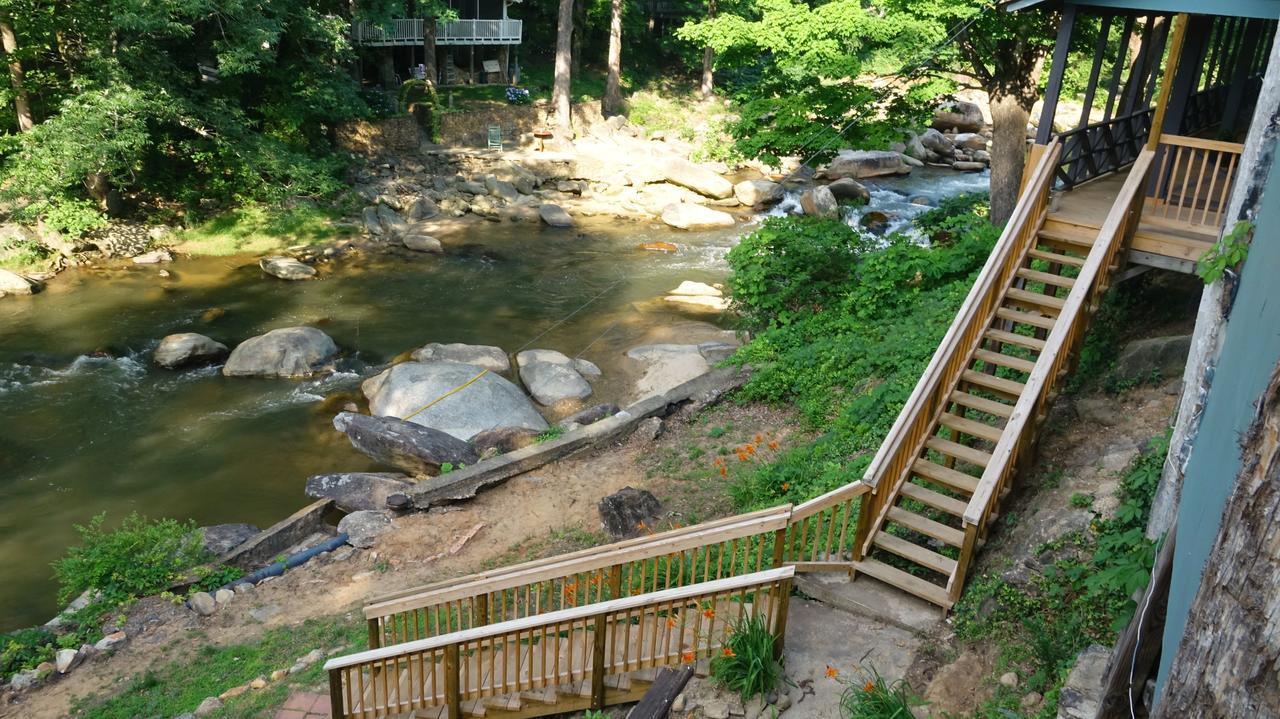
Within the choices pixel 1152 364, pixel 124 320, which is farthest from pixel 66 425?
pixel 1152 364

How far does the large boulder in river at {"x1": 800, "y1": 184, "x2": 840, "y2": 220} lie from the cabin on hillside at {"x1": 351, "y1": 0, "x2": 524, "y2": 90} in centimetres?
1372

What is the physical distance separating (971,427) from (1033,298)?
5.93 ft

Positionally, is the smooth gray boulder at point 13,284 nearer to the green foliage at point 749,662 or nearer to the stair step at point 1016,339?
the green foliage at point 749,662

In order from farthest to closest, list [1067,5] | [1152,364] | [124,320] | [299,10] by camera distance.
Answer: [299,10]
[124,320]
[1067,5]
[1152,364]

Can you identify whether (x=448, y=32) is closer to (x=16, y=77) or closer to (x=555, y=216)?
(x=555, y=216)

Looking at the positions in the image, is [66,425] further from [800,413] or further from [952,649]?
[952,649]

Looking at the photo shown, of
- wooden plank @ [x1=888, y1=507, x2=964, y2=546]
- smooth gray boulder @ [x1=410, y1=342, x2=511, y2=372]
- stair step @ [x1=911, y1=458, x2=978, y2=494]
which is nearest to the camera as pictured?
wooden plank @ [x1=888, y1=507, x2=964, y2=546]

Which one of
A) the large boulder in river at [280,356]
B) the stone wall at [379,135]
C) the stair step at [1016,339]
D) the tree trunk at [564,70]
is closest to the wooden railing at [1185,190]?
the stair step at [1016,339]

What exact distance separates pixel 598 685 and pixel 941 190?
26.0 metres

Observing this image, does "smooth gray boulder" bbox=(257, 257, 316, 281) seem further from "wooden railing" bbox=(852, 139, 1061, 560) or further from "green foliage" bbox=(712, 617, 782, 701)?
"green foliage" bbox=(712, 617, 782, 701)

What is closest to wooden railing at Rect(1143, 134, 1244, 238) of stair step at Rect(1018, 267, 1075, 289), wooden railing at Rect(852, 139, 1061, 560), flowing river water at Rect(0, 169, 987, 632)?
wooden railing at Rect(852, 139, 1061, 560)

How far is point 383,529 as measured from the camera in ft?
38.0

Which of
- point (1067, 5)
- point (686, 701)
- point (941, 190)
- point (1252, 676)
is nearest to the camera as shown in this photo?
point (1252, 676)

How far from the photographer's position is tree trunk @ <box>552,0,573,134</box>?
107 feet
